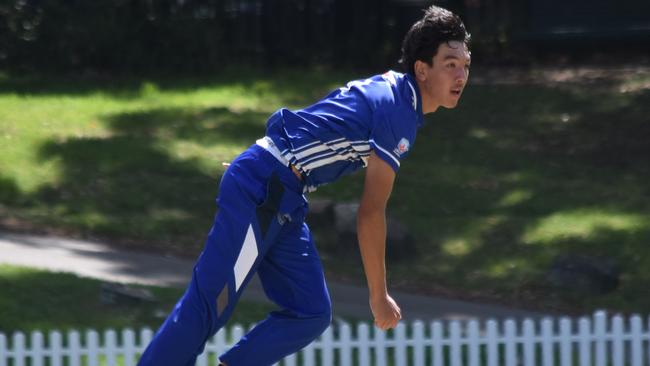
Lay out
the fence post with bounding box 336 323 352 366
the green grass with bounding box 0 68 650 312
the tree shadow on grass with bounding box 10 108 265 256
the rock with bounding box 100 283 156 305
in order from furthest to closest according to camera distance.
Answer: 1. the tree shadow on grass with bounding box 10 108 265 256
2. the green grass with bounding box 0 68 650 312
3. the rock with bounding box 100 283 156 305
4. the fence post with bounding box 336 323 352 366

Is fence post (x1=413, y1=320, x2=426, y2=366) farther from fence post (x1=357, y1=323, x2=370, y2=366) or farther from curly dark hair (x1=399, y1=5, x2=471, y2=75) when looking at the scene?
curly dark hair (x1=399, y1=5, x2=471, y2=75)

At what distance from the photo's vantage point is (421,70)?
4.66m

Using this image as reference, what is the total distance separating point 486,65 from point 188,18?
13.5 feet

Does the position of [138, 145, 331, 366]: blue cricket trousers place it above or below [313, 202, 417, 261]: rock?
above

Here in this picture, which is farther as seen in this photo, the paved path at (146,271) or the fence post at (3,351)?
the paved path at (146,271)

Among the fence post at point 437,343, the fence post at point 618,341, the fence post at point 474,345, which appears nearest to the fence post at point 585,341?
the fence post at point 618,341

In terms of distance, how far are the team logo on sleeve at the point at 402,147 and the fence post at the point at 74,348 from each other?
2722mm

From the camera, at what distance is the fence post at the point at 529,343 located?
22.6 ft

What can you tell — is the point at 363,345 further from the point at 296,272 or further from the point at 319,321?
the point at 296,272

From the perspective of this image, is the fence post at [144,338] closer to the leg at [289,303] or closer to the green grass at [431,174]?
the leg at [289,303]

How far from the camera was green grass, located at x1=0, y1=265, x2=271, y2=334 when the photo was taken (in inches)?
293

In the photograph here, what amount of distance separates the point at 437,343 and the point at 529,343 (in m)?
0.54

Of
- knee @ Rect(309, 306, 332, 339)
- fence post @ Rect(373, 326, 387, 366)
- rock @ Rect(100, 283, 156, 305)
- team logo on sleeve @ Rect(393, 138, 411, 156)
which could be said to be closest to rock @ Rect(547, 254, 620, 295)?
fence post @ Rect(373, 326, 387, 366)

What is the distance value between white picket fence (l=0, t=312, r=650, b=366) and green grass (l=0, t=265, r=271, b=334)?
0.34 m
